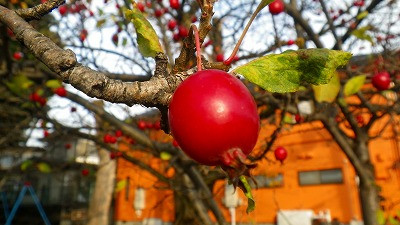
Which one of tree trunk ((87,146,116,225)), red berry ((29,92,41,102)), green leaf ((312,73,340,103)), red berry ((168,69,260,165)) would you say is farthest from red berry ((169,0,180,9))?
tree trunk ((87,146,116,225))

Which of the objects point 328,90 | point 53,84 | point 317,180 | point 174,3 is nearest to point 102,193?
point 317,180

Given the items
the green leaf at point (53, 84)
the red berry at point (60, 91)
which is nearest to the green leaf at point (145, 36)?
the green leaf at point (53, 84)

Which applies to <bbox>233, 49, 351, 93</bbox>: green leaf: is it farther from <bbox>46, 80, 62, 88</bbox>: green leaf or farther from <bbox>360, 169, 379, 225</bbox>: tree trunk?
<bbox>360, 169, 379, 225</bbox>: tree trunk

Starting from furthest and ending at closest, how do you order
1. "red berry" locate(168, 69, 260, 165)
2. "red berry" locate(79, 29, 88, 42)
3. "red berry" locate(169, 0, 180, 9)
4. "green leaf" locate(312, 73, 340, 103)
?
1. "red berry" locate(79, 29, 88, 42)
2. "red berry" locate(169, 0, 180, 9)
3. "green leaf" locate(312, 73, 340, 103)
4. "red berry" locate(168, 69, 260, 165)

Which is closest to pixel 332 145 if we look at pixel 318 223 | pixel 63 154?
pixel 318 223

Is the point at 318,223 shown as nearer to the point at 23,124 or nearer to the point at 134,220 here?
the point at 134,220

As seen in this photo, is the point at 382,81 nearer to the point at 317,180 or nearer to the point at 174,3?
the point at 174,3
